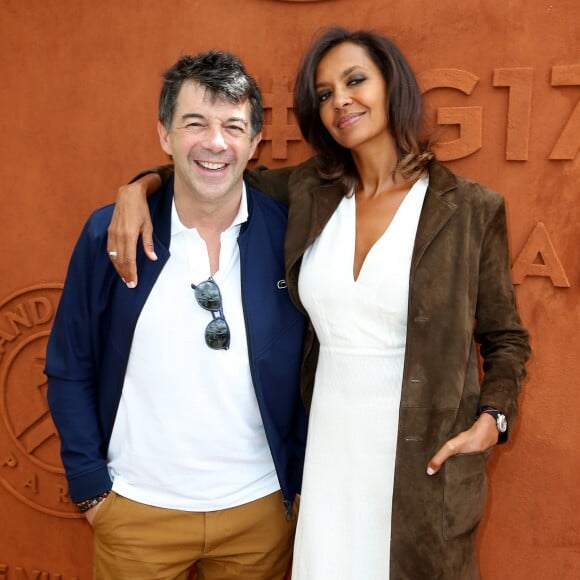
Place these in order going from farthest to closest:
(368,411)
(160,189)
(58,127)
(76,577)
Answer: (76,577), (58,127), (160,189), (368,411)

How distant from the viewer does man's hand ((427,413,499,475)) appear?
6.12 ft

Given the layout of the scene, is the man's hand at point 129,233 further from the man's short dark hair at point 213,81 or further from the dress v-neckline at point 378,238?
the dress v-neckline at point 378,238

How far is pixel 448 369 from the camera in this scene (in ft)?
6.23

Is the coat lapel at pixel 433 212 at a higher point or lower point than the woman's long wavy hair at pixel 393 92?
lower

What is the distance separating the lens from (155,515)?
210 cm

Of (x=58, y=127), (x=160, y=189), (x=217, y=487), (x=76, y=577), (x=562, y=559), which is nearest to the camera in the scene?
(x=217, y=487)

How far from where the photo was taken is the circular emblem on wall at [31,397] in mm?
3039

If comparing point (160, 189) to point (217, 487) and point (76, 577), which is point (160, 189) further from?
point (76, 577)

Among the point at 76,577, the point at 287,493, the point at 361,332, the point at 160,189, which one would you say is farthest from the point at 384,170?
the point at 76,577

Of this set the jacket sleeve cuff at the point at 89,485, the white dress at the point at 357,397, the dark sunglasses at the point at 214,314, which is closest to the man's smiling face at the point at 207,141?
the dark sunglasses at the point at 214,314

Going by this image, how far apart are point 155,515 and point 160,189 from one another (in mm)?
1041

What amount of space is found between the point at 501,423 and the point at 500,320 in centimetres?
29

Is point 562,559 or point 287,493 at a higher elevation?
point 287,493

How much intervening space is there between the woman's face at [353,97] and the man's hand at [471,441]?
0.90 m
